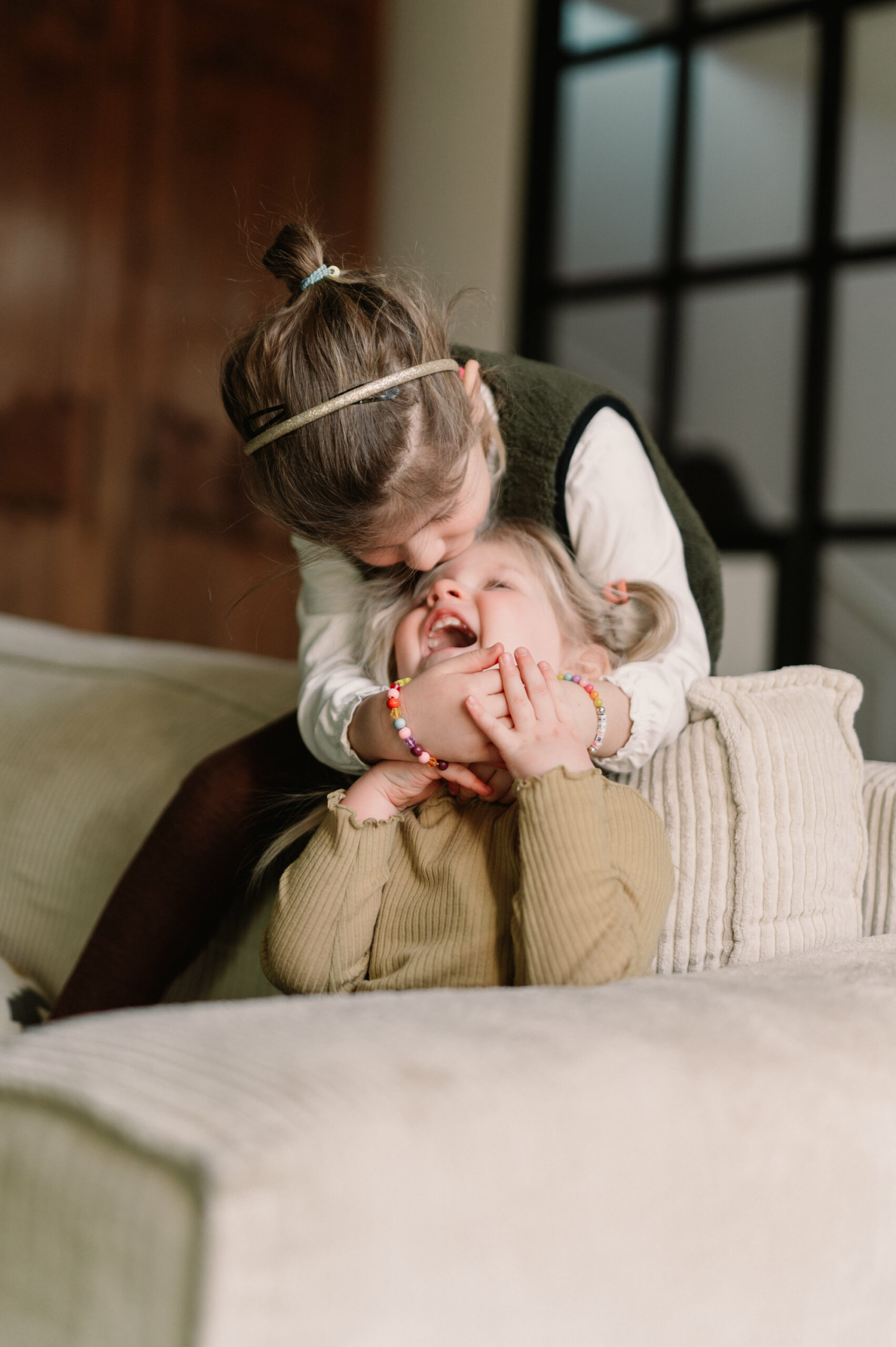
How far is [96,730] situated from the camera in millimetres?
1372

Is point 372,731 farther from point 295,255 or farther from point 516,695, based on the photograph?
point 295,255

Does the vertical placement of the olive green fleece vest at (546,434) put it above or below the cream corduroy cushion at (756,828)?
above

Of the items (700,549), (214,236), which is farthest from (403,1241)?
(214,236)

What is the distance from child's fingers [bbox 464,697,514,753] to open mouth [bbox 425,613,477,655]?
0.36 feet

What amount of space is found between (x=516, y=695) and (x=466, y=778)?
9 cm

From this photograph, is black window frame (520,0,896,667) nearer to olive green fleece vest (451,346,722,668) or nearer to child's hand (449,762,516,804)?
olive green fleece vest (451,346,722,668)

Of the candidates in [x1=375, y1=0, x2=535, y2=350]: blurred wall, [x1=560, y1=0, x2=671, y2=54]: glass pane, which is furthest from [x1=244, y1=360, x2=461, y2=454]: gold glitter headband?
[x1=560, y1=0, x2=671, y2=54]: glass pane

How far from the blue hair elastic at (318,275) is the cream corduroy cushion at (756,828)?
429mm

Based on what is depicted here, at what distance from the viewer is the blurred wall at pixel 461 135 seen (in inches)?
132

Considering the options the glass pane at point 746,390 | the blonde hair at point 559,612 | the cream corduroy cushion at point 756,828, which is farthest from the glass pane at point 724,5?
the cream corduroy cushion at point 756,828

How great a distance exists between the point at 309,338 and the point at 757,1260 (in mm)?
653

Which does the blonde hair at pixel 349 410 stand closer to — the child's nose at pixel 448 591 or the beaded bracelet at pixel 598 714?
the child's nose at pixel 448 591

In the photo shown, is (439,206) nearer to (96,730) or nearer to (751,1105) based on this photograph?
(96,730)

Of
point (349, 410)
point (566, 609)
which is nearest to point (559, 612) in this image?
point (566, 609)
